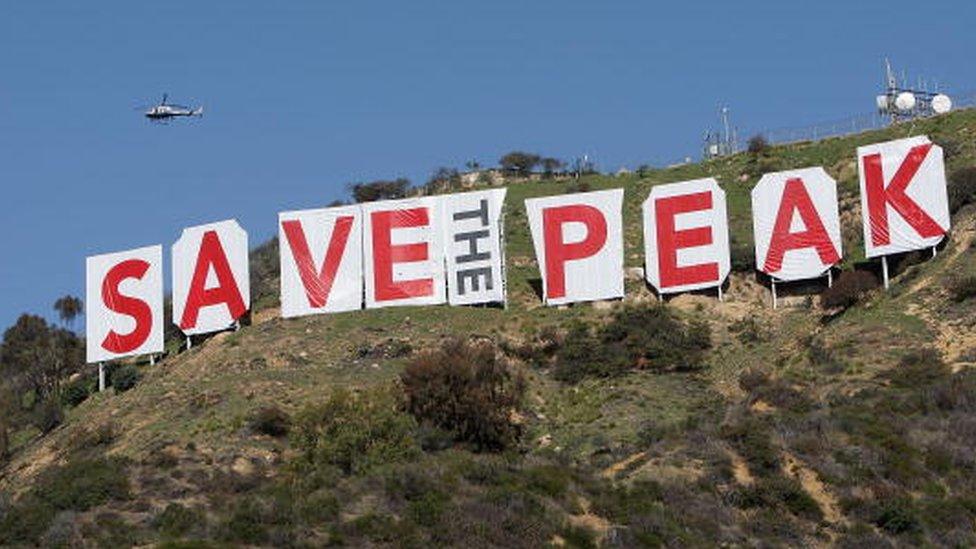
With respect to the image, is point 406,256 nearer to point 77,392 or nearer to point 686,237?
point 686,237

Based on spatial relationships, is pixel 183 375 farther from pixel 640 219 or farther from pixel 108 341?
pixel 640 219

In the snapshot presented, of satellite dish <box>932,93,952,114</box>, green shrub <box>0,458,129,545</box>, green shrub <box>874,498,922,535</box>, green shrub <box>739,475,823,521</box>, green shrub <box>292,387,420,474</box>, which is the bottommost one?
green shrub <box>874,498,922,535</box>

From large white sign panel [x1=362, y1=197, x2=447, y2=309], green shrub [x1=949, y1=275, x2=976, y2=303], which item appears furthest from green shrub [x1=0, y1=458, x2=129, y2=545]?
green shrub [x1=949, y1=275, x2=976, y2=303]

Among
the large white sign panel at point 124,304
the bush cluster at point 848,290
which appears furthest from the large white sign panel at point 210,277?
the bush cluster at point 848,290

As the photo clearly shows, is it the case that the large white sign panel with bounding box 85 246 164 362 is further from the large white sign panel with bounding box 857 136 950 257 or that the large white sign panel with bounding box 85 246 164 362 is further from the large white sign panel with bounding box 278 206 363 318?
the large white sign panel with bounding box 857 136 950 257

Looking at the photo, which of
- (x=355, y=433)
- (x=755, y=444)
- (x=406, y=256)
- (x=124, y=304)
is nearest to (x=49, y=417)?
(x=124, y=304)

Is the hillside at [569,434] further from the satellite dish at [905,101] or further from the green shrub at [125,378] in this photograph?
the satellite dish at [905,101]

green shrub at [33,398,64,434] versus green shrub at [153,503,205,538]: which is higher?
green shrub at [33,398,64,434]
